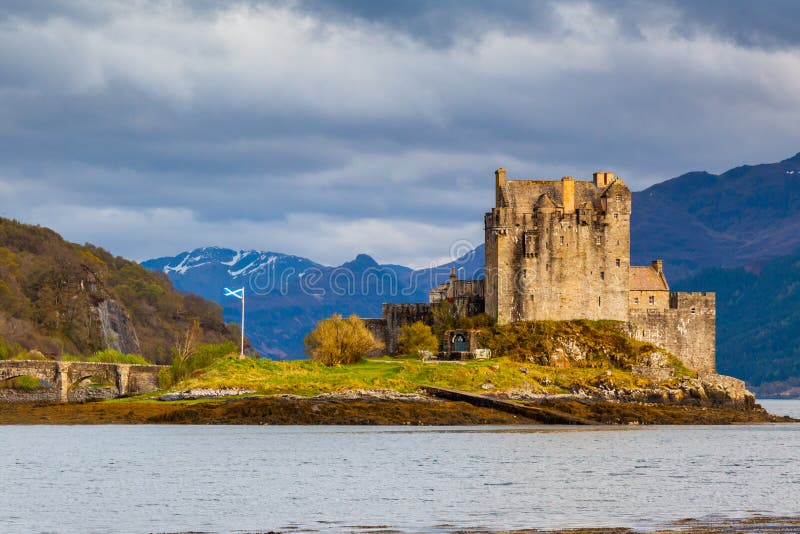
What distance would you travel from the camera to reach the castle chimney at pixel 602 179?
338 feet

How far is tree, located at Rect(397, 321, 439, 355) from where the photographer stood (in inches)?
3858

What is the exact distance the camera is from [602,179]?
339 feet

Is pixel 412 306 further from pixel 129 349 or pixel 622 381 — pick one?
pixel 129 349

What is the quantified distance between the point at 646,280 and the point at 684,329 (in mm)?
4846

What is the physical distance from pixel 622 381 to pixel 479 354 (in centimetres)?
1033

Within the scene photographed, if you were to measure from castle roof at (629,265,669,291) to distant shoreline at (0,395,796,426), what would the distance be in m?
18.3

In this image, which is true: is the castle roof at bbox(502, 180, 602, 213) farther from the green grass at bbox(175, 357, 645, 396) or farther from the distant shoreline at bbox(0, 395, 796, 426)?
the distant shoreline at bbox(0, 395, 796, 426)

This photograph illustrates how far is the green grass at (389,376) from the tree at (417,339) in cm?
440

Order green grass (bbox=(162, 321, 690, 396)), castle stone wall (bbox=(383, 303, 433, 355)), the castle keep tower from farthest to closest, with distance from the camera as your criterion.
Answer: castle stone wall (bbox=(383, 303, 433, 355))
the castle keep tower
green grass (bbox=(162, 321, 690, 396))

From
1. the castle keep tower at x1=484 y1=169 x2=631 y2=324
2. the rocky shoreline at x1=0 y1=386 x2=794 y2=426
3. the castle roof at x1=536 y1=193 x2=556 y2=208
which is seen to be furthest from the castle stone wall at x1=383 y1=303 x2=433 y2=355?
the rocky shoreline at x1=0 y1=386 x2=794 y2=426

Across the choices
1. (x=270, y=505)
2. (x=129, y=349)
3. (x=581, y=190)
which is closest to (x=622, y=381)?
(x=581, y=190)

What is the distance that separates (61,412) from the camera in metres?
82.8

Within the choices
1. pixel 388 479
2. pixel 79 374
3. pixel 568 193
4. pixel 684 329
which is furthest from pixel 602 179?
pixel 388 479

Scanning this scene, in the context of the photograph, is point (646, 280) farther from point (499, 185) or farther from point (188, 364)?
point (188, 364)
